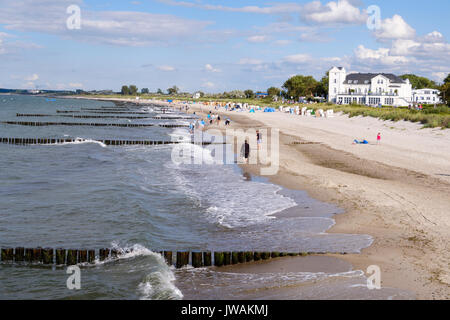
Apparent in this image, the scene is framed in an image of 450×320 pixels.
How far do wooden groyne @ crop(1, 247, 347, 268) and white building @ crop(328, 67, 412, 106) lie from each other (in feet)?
356

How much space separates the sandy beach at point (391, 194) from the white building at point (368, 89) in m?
78.4

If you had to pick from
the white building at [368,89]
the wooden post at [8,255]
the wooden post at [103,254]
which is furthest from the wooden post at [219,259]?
the white building at [368,89]

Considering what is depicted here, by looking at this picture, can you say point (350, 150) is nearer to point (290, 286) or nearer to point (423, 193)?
point (423, 193)

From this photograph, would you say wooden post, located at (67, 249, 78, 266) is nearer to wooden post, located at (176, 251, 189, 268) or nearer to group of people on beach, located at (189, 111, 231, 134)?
wooden post, located at (176, 251, 189, 268)

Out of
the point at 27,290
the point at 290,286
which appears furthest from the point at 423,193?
the point at 27,290

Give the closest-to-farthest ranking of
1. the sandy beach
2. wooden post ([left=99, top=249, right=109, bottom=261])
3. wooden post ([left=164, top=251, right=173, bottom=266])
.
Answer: the sandy beach < wooden post ([left=164, top=251, right=173, bottom=266]) < wooden post ([left=99, top=249, right=109, bottom=261])

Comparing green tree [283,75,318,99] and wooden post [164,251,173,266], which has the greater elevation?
green tree [283,75,318,99]

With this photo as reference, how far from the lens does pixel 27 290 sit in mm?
10273

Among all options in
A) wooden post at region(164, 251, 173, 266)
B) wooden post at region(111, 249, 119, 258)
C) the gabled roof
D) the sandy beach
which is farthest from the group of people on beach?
the gabled roof

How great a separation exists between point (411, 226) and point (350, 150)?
19609 millimetres

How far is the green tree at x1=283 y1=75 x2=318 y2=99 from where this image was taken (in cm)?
14775

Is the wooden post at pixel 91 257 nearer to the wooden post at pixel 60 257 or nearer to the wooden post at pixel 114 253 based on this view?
the wooden post at pixel 114 253

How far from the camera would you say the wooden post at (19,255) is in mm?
11984

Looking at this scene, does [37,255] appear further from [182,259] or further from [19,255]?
[182,259]
